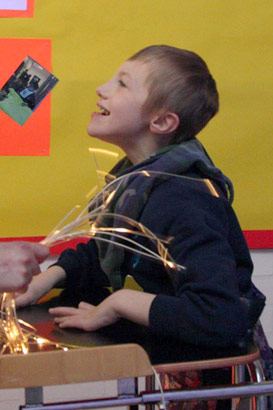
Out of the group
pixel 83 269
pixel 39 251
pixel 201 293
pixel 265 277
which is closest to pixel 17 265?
pixel 39 251

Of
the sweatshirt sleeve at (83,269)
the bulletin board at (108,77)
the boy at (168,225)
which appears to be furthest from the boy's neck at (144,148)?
the bulletin board at (108,77)

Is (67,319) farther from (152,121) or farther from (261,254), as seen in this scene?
(261,254)

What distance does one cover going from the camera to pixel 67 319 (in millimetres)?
1030

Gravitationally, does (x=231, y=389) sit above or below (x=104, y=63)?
below

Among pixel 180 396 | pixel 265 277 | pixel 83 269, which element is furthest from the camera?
pixel 265 277

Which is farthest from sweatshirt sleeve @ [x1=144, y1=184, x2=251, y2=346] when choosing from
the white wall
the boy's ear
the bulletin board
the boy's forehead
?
the white wall

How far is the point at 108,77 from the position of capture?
197cm

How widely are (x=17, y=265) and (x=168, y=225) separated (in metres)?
0.25

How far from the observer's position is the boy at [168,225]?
3.17ft

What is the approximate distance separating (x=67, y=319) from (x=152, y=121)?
405mm

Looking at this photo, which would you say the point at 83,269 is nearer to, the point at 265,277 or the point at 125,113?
the point at 125,113

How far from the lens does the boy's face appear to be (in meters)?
1.25

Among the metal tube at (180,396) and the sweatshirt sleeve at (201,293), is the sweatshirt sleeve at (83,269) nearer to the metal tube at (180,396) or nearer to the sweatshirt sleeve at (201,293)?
the sweatshirt sleeve at (201,293)

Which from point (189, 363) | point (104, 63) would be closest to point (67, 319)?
point (189, 363)
